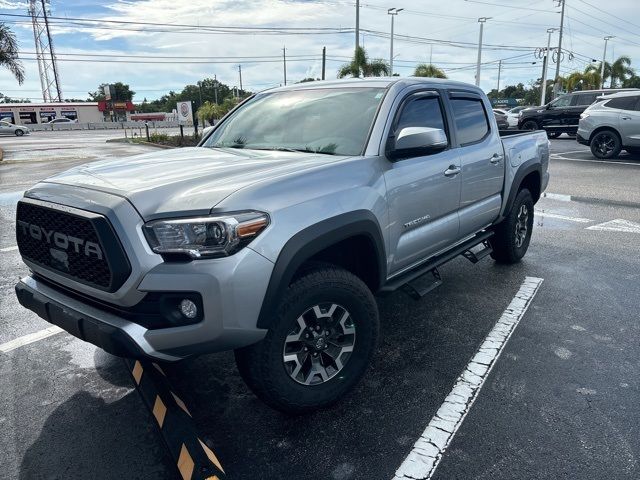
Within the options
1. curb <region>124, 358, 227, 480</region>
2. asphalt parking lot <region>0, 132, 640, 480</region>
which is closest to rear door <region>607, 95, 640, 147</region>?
asphalt parking lot <region>0, 132, 640, 480</region>

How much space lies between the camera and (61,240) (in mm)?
2518

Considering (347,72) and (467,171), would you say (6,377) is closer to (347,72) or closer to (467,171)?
(467,171)

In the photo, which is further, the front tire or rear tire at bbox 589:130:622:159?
rear tire at bbox 589:130:622:159

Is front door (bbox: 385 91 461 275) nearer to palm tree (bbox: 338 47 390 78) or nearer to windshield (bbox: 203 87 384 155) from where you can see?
windshield (bbox: 203 87 384 155)

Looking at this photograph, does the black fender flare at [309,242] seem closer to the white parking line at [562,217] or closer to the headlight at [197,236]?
the headlight at [197,236]

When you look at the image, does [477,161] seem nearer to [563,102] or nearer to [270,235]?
[270,235]

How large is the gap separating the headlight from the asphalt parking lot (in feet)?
3.56

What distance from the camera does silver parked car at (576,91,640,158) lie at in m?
13.2

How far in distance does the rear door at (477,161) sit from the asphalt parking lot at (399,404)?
78 cm

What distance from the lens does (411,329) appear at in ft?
12.8

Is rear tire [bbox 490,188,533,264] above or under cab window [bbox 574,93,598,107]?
under

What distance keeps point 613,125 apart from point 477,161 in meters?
11.7

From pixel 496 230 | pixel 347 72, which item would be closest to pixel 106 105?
pixel 347 72

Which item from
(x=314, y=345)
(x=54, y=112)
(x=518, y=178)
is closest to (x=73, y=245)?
(x=314, y=345)
